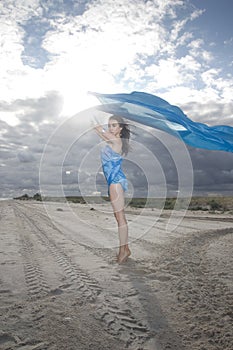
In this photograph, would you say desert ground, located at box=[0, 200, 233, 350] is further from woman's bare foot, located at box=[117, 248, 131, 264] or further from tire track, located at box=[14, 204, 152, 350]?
woman's bare foot, located at box=[117, 248, 131, 264]

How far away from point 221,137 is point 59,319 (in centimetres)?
568

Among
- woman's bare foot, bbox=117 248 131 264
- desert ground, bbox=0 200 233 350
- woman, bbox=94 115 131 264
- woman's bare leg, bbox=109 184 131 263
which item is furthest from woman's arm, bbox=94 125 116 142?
desert ground, bbox=0 200 233 350

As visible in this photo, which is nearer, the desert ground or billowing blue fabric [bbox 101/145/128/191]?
the desert ground

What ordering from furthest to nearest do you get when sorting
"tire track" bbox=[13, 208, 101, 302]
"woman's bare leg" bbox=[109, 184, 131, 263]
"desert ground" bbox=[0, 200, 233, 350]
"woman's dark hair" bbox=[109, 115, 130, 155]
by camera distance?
"woman's dark hair" bbox=[109, 115, 130, 155], "woman's bare leg" bbox=[109, 184, 131, 263], "tire track" bbox=[13, 208, 101, 302], "desert ground" bbox=[0, 200, 233, 350]

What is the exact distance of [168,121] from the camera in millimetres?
6938

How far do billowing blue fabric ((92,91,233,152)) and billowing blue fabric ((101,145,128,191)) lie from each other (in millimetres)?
1860

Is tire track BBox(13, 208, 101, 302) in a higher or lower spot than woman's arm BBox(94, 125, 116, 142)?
lower

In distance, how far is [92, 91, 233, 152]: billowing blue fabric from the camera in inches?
272

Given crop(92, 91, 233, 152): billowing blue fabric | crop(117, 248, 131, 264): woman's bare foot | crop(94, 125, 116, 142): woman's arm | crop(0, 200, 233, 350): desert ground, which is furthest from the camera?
crop(92, 91, 233, 152): billowing blue fabric

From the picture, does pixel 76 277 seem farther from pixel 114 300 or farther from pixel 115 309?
pixel 115 309

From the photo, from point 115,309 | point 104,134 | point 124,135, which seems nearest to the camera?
point 115,309

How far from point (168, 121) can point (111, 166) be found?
2321mm

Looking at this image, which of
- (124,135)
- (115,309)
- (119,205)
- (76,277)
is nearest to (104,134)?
(124,135)

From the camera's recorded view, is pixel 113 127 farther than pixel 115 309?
Yes
